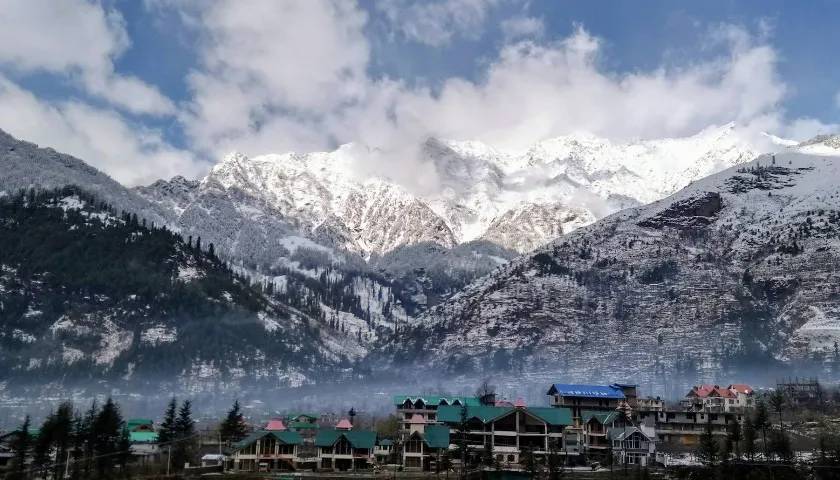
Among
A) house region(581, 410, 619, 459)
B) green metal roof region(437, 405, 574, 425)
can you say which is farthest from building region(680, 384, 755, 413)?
green metal roof region(437, 405, 574, 425)

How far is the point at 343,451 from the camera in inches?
4766

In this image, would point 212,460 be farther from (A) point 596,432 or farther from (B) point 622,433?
(B) point 622,433

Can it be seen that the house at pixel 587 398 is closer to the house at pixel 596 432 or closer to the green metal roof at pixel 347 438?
the house at pixel 596 432

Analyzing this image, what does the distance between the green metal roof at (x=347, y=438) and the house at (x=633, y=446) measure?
37.4 m

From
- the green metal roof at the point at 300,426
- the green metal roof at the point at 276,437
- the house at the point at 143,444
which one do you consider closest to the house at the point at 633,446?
the green metal roof at the point at 276,437

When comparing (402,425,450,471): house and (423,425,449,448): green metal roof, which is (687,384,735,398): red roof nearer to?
(423,425,449,448): green metal roof

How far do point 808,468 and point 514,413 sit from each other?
4287 centimetres

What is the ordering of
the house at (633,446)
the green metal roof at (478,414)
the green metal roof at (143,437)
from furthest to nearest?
the green metal roof at (143,437), the green metal roof at (478,414), the house at (633,446)

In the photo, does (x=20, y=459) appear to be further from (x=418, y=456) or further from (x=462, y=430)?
(x=462, y=430)

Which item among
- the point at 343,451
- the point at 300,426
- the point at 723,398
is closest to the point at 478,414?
the point at 343,451

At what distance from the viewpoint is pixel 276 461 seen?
118812 millimetres

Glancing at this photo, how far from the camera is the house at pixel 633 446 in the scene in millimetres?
123688

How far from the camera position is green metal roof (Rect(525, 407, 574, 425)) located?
127481 mm

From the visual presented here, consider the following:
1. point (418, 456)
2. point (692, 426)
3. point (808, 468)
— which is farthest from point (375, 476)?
point (692, 426)
